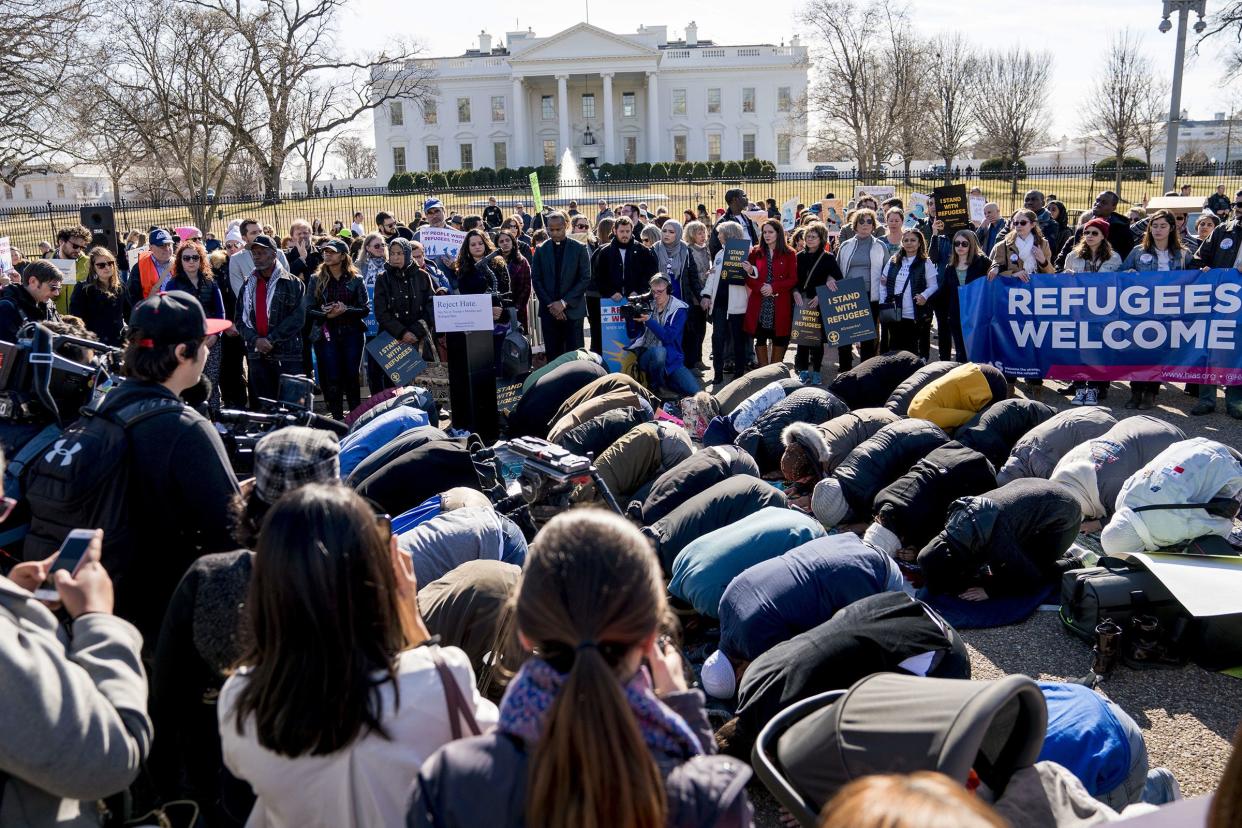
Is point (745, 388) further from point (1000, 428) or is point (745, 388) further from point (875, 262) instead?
point (875, 262)

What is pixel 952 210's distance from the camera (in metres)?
12.4

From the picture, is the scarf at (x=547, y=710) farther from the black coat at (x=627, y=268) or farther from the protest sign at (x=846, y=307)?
the black coat at (x=627, y=268)

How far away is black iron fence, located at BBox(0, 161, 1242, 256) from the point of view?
1056 inches

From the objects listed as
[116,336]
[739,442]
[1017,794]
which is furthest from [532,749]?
[116,336]

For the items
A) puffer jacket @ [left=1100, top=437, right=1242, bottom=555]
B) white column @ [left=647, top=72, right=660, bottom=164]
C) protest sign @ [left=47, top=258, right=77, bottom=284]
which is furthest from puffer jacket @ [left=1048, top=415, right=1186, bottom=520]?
white column @ [left=647, top=72, right=660, bottom=164]

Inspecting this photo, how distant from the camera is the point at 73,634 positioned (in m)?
2.11

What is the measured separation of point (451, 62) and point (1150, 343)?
78.7m

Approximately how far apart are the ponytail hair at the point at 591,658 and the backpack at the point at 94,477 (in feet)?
6.30

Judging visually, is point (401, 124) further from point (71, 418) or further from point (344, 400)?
point (71, 418)

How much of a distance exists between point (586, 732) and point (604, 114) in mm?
80507

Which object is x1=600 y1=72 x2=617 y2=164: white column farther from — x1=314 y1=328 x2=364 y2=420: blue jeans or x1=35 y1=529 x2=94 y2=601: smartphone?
x1=35 y1=529 x2=94 y2=601: smartphone

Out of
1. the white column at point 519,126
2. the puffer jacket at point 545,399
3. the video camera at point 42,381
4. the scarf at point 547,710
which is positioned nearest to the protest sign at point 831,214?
the puffer jacket at point 545,399

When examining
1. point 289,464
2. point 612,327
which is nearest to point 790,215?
point 612,327

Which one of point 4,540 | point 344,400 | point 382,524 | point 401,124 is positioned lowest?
point 344,400
